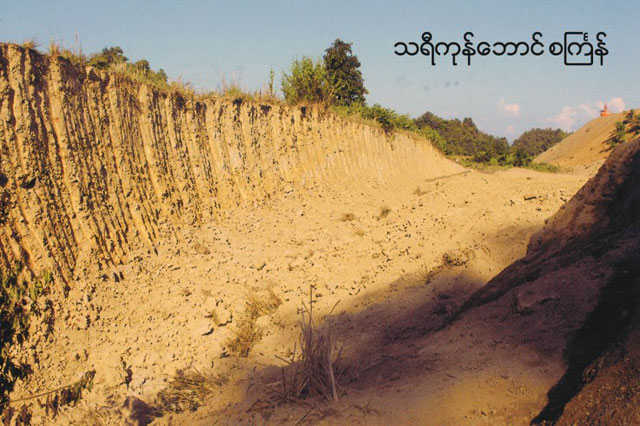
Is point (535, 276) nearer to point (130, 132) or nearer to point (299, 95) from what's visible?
point (130, 132)

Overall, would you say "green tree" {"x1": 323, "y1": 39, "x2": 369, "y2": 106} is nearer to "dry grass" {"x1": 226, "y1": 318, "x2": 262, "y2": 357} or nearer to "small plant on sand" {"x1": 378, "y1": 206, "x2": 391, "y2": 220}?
"small plant on sand" {"x1": 378, "y1": 206, "x2": 391, "y2": 220}

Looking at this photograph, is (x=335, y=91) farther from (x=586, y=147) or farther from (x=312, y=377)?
(x=586, y=147)

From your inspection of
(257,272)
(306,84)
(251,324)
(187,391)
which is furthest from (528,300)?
(306,84)

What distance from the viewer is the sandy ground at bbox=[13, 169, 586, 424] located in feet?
10.8

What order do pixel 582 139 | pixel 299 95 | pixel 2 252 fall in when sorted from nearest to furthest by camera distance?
pixel 2 252 < pixel 299 95 < pixel 582 139

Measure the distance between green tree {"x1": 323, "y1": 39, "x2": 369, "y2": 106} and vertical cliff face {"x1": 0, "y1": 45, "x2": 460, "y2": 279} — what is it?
9283 mm

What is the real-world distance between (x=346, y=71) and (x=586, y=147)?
82.4 ft

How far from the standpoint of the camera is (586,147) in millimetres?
35906

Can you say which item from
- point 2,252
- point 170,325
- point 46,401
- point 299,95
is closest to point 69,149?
point 2,252

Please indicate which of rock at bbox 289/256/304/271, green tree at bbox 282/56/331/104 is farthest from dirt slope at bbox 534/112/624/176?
rock at bbox 289/256/304/271

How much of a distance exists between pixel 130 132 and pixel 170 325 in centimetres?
336

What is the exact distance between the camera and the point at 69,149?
6438mm

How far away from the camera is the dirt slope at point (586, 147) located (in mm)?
32094

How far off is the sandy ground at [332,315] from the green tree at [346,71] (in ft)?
36.6
